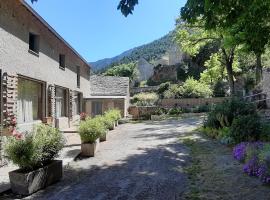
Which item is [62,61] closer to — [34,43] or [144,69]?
[34,43]

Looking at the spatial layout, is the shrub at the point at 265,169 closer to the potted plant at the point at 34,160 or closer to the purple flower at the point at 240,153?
the purple flower at the point at 240,153

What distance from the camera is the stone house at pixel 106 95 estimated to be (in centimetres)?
3409

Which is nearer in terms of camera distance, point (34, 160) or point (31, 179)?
point (31, 179)

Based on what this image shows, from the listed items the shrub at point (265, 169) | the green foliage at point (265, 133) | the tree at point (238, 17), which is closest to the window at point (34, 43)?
the tree at point (238, 17)

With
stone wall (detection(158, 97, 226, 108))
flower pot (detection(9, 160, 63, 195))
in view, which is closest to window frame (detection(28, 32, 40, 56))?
flower pot (detection(9, 160, 63, 195))

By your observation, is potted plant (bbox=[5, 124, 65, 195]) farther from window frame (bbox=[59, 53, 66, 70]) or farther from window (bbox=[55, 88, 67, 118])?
window frame (bbox=[59, 53, 66, 70])

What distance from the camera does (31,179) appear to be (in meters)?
7.99

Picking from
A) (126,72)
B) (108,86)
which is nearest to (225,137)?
(108,86)

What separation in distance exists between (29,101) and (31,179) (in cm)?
888

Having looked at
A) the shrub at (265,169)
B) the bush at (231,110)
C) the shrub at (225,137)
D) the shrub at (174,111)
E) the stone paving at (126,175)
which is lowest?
the stone paving at (126,175)

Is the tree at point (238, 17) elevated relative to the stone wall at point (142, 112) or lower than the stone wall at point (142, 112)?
elevated

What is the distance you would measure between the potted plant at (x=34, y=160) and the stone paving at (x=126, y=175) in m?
0.24

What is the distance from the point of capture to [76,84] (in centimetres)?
2742

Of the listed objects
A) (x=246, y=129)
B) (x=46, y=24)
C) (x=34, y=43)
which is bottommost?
(x=246, y=129)
